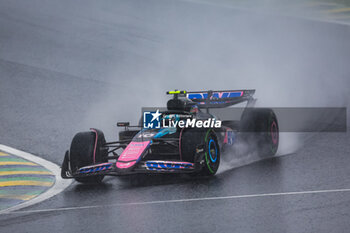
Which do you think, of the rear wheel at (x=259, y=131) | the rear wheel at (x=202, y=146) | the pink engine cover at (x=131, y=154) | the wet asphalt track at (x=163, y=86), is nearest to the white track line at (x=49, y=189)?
the wet asphalt track at (x=163, y=86)

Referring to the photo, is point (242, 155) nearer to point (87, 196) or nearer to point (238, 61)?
point (87, 196)

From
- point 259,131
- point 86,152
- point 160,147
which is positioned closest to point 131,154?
point 86,152

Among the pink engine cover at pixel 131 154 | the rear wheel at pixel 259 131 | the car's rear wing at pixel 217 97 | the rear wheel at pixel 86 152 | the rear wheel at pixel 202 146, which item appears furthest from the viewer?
the car's rear wing at pixel 217 97

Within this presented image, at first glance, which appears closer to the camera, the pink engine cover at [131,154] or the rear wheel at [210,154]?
the pink engine cover at [131,154]

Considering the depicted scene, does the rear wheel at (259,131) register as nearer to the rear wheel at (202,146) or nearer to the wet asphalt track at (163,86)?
the wet asphalt track at (163,86)

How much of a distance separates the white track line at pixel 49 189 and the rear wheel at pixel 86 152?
328 millimetres

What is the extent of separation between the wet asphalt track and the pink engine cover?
1.22 feet

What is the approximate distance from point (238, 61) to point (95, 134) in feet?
37.7

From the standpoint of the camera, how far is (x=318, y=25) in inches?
941

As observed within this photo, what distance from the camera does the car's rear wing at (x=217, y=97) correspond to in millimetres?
11195

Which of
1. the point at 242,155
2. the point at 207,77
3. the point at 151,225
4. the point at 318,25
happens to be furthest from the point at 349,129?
the point at 318,25

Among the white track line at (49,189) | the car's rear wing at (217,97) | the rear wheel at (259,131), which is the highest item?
the car's rear wing at (217,97)

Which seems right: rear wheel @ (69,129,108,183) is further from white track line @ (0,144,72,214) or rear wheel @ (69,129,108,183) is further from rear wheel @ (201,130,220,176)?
rear wheel @ (201,130,220,176)

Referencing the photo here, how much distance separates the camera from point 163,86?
17.0 meters
